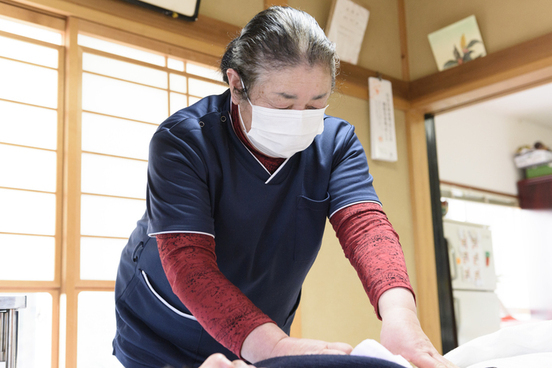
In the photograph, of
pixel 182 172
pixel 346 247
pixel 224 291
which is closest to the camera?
pixel 224 291

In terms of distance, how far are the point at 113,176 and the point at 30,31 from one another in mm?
781

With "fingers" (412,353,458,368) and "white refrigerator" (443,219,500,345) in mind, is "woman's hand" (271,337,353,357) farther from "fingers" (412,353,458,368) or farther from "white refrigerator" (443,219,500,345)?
"white refrigerator" (443,219,500,345)

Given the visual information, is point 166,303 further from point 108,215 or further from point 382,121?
point 382,121

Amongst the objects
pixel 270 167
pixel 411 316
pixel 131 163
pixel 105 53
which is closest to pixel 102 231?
pixel 131 163

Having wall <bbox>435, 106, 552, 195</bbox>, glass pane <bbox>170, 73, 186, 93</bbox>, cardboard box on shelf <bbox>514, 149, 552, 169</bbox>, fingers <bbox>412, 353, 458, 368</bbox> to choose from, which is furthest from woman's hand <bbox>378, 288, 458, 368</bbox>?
cardboard box on shelf <bbox>514, 149, 552, 169</bbox>

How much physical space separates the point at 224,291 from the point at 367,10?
3.21 metres

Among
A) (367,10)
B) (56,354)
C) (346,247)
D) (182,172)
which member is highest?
(367,10)

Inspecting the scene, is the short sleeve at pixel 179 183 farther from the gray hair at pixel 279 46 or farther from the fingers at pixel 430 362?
the fingers at pixel 430 362

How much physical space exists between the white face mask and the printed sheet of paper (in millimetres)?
2317

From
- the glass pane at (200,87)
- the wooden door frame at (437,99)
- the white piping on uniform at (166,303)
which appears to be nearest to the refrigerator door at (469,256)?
the wooden door frame at (437,99)

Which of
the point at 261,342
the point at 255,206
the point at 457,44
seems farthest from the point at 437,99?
the point at 261,342

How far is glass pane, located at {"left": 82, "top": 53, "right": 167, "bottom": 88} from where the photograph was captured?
2.58 meters

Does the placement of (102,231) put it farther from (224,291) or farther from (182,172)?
(224,291)

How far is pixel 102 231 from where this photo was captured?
250 cm
